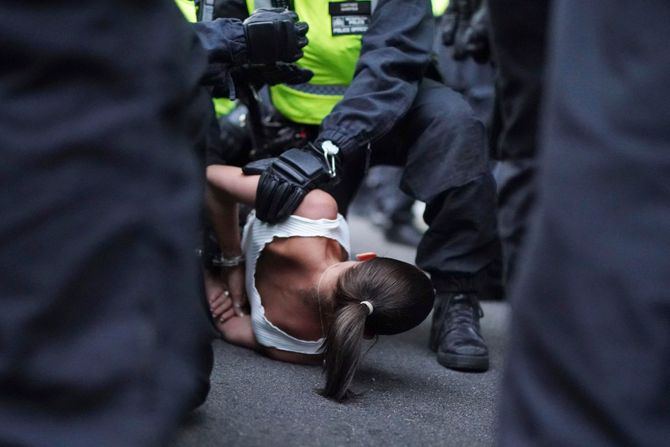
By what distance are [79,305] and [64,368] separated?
0.05m

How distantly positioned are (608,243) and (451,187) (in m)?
1.02

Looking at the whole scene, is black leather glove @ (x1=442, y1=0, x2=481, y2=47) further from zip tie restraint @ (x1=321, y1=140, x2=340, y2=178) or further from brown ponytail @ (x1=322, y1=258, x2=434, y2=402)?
brown ponytail @ (x1=322, y1=258, x2=434, y2=402)

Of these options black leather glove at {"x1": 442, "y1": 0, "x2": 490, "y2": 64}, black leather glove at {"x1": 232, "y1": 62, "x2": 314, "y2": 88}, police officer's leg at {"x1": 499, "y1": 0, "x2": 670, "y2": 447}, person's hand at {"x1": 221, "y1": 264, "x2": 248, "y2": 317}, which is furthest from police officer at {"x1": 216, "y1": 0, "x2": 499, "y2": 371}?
police officer's leg at {"x1": 499, "y1": 0, "x2": 670, "y2": 447}

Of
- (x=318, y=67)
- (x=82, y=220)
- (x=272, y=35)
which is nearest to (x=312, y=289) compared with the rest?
(x=272, y=35)

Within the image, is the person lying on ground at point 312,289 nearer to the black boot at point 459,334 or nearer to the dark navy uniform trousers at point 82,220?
the black boot at point 459,334

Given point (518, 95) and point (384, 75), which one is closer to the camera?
point (518, 95)

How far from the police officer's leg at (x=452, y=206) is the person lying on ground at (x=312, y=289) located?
20 cm

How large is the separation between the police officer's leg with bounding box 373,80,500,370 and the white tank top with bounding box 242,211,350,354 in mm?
211

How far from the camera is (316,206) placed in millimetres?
1513

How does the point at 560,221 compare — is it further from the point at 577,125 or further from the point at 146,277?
the point at 146,277

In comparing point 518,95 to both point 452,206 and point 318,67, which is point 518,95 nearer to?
point 452,206

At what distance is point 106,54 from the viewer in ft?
2.24

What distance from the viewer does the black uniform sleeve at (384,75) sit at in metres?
1.61

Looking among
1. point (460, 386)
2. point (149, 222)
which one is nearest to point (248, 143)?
point (460, 386)
